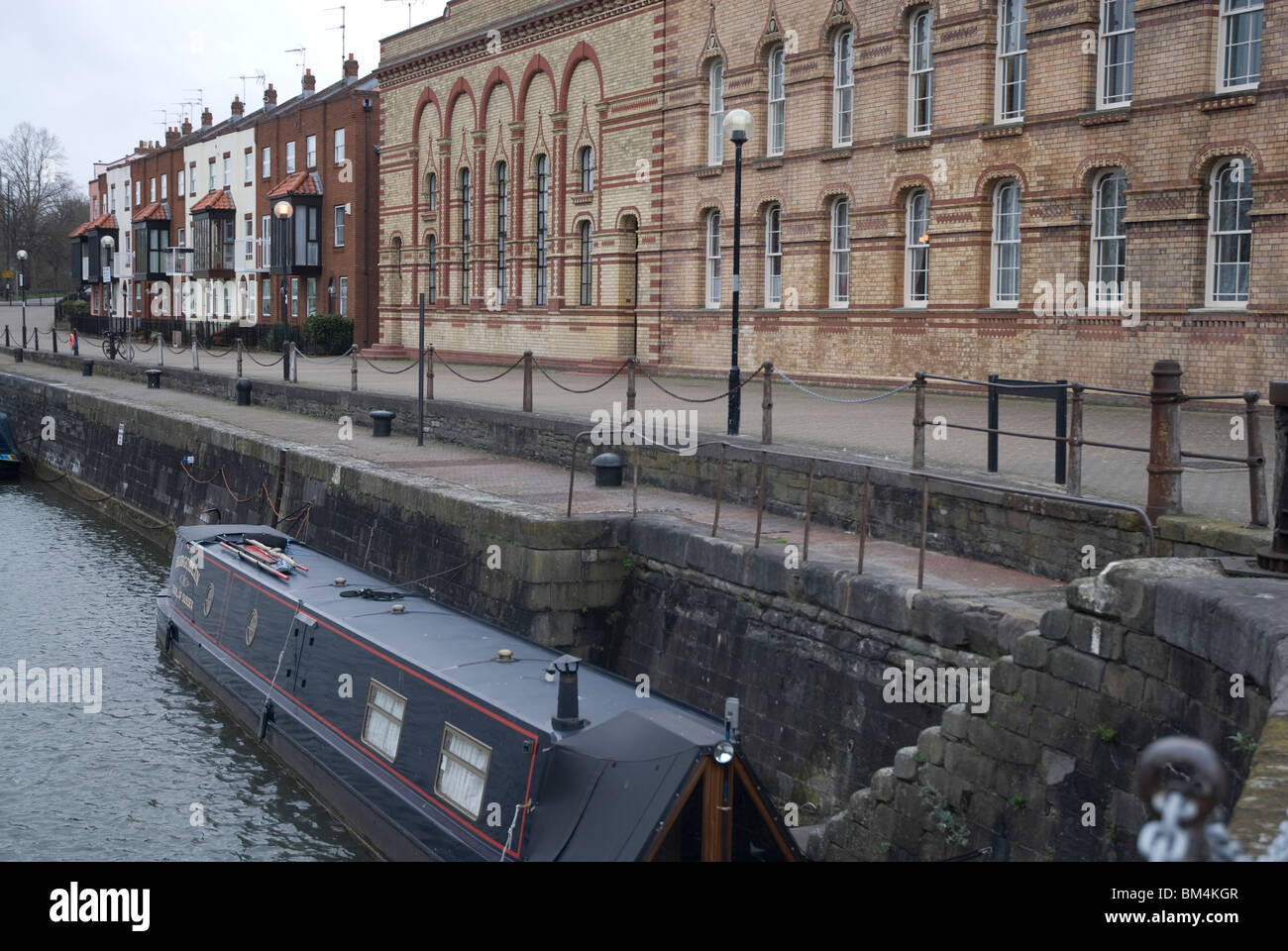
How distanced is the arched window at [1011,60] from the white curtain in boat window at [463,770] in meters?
13.7

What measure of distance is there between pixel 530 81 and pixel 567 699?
2500cm

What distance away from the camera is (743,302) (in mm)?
24062

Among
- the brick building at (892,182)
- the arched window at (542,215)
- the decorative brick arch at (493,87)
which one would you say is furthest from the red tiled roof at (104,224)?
the arched window at (542,215)

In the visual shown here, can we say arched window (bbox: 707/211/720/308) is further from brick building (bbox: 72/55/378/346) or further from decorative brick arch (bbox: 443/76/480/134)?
brick building (bbox: 72/55/378/346)

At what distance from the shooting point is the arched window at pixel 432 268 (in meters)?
35.0

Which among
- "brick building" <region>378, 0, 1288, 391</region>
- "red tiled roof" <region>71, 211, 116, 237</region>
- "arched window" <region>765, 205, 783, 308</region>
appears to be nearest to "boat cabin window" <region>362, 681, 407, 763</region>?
"brick building" <region>378, 0, 1288, 391</region>

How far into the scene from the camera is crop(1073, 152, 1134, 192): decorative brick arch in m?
17.1

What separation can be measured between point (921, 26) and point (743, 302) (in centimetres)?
580

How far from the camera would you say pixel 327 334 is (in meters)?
39.8

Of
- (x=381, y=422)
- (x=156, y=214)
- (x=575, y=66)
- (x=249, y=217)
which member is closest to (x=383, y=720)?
(x=381, y=422)

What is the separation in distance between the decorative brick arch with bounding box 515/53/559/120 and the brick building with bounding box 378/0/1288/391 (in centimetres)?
8

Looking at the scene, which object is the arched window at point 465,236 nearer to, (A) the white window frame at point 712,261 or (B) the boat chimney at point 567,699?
(A) the white window frame at point 712,261

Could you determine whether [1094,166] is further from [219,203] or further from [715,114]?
[219,203]

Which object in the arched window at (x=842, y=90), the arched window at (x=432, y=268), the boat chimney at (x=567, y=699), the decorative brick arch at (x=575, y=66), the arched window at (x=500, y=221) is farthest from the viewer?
the arched window at (x=432, y=268)
